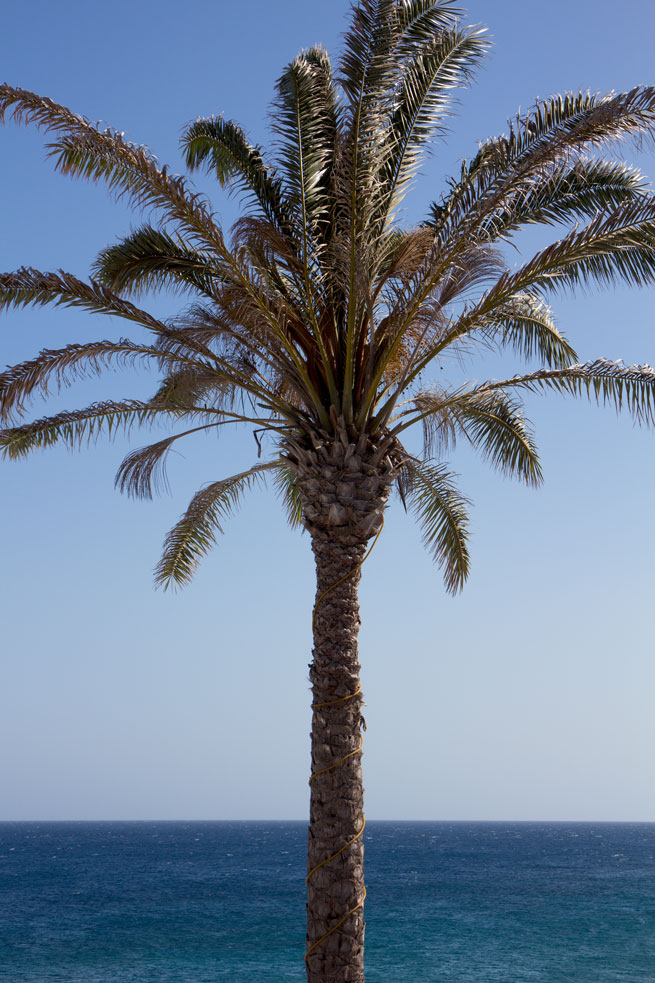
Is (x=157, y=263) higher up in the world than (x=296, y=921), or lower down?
higher up

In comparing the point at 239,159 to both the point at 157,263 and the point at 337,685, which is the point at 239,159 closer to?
the point at 157,263

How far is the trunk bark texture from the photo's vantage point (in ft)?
27.2

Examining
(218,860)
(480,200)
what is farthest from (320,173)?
(218,860)

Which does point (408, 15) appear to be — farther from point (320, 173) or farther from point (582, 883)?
point (582, 883)

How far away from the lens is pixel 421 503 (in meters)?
12.4

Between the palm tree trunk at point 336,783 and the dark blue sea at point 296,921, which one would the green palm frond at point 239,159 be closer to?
the palm tree trunk at point 336,783

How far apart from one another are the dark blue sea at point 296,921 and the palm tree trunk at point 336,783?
73.7 ft

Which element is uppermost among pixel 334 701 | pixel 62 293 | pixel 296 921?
pixel 62 293

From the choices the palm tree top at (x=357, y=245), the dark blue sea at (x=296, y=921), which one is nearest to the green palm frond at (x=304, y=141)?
the palm tree top at (x=357, y=245)

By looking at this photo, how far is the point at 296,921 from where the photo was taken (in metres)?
43.6

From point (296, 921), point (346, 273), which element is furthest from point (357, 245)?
point (296, 921)

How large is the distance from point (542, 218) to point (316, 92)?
2.67 meters

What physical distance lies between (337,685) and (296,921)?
39.3 meters

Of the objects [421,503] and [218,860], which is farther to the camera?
[218,860]
